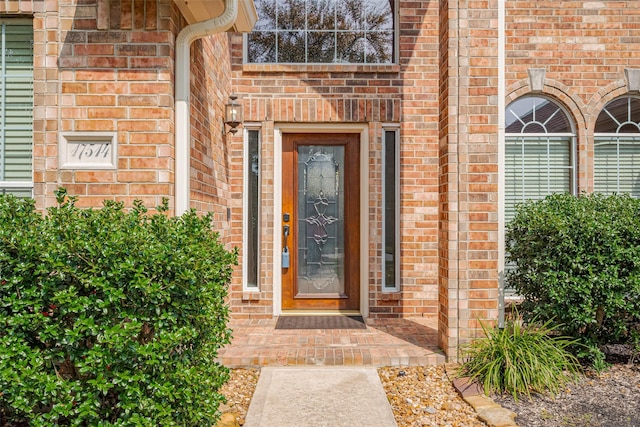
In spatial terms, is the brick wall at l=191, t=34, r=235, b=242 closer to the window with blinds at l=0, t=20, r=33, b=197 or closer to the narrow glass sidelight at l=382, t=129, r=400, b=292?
the window with blinds at l=0, t=20, r=33, b=197

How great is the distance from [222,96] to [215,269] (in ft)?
9.16

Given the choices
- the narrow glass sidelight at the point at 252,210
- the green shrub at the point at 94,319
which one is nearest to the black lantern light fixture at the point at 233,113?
the narrow glass sidelight at the point at 252,210

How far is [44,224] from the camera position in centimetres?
226

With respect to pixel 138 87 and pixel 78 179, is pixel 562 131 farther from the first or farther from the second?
pixel 78 179

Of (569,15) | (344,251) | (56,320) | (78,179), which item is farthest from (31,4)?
(569,15)

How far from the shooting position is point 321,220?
533 centimetres

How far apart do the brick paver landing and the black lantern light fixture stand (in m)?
2.20

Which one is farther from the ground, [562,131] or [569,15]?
[569,15]

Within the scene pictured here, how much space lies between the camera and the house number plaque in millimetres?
3146

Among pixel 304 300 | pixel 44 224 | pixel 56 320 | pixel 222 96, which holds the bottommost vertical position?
pixel 304 300

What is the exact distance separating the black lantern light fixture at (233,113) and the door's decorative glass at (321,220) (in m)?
0.85

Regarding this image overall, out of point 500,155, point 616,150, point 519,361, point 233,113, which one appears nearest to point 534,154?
Answer: point 616,150

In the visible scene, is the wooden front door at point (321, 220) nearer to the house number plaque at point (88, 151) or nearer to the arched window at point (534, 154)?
the arched window at point (534, 154)

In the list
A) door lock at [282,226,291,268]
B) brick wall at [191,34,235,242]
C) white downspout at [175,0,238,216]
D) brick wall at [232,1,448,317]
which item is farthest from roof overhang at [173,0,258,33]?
door lock at [282,226,291,268]
